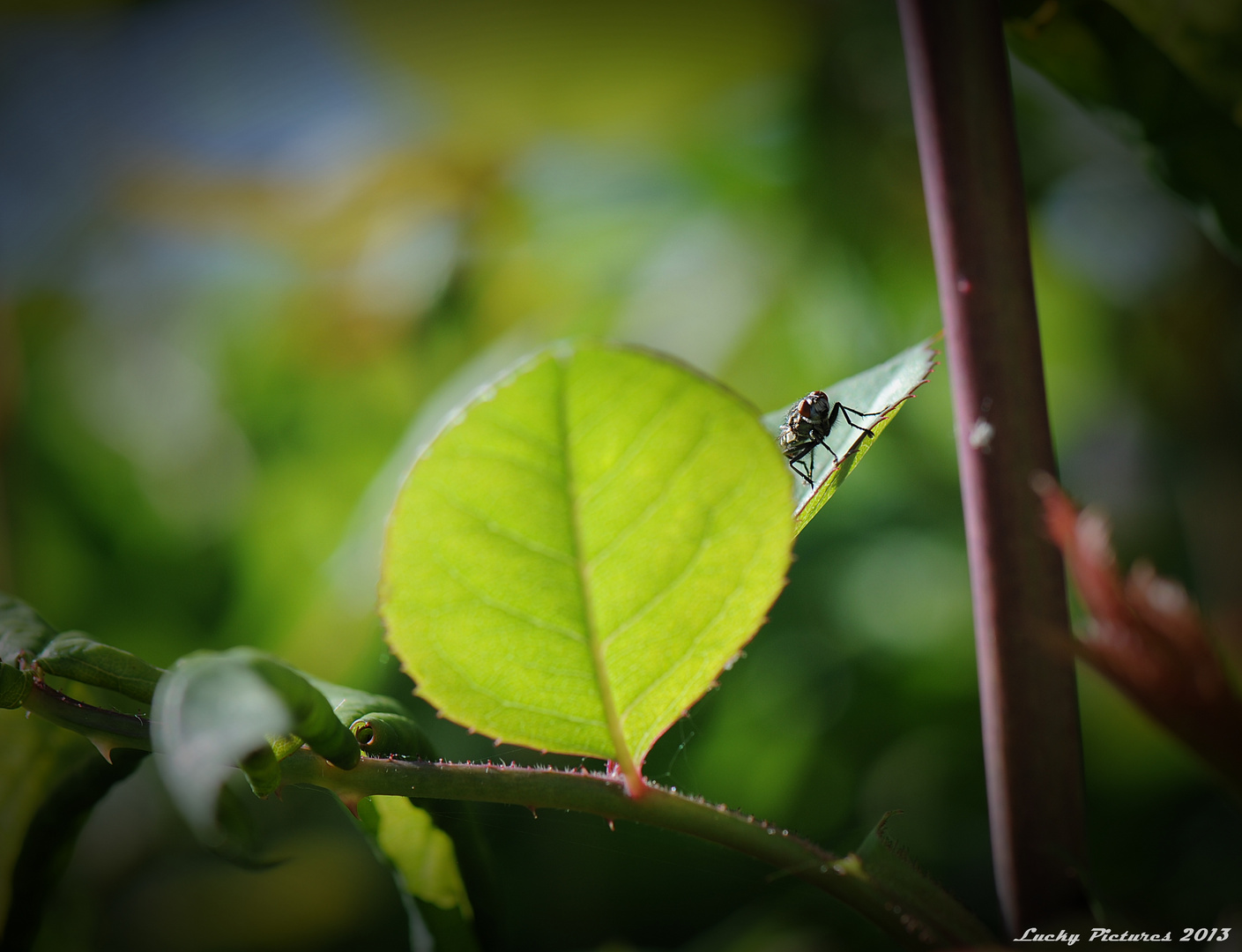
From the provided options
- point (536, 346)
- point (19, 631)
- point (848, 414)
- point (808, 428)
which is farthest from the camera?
point (536, 346)

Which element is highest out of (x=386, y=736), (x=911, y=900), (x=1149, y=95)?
(x=1149, y=95)

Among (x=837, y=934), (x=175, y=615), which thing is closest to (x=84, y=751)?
(x=837, y=934)

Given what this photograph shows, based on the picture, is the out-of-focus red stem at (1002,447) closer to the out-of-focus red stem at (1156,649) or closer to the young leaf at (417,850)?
the out-of-focus red stem at (1156,649)

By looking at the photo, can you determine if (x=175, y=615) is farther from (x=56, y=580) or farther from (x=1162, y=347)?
(x=1162, y=347)

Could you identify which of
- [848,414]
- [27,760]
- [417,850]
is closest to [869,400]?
[848,414]

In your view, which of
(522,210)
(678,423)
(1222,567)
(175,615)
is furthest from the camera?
(522,210)

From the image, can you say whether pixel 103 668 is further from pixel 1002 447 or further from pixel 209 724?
pixel 1002 447
